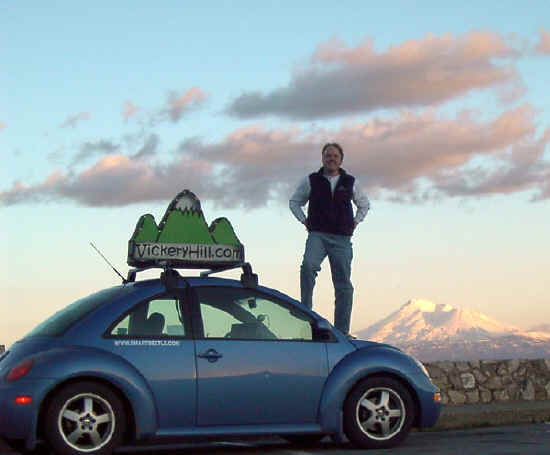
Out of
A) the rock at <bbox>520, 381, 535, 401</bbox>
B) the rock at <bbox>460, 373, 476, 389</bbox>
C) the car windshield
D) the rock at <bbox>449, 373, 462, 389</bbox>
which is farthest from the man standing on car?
the rock at <bbox>520, 381, 535, 401</bbox>

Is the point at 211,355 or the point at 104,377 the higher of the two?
the point at 211,355

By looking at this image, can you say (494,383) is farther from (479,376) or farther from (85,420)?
(85,420)

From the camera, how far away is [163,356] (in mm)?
8867

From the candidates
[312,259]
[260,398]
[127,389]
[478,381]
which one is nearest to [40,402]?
[127,389]

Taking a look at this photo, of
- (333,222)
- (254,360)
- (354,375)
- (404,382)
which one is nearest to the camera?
(254,360)

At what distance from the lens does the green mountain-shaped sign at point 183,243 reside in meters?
10.1

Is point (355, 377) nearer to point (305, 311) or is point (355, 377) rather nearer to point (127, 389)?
point (305, 311)

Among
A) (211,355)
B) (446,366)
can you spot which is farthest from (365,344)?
(446,366)

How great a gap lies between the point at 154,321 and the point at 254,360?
89 cm

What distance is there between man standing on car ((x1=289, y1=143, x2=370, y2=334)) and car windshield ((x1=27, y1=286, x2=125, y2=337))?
407cm

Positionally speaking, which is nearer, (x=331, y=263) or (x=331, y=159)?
(x=331, y=159)

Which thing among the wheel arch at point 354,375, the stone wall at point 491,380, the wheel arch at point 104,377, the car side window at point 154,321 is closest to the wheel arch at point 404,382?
the wheel arch at point 354,375

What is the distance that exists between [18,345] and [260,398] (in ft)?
6.75

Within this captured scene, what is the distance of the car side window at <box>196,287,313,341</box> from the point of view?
930 cm
